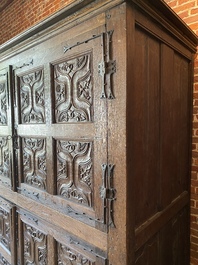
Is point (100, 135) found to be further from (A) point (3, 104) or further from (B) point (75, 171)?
(A) point (3, 104)

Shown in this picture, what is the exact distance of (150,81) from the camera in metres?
1.21

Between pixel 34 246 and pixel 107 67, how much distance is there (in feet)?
5.03

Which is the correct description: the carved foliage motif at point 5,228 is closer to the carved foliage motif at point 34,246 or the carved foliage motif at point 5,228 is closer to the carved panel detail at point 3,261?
the carved panel detail at point 3,261

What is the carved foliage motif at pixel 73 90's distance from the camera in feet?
3.79

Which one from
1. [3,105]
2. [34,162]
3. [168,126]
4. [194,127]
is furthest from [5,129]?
[194,127]

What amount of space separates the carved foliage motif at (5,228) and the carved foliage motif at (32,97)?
3.42 feet

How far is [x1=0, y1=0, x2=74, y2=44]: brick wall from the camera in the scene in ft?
9.78

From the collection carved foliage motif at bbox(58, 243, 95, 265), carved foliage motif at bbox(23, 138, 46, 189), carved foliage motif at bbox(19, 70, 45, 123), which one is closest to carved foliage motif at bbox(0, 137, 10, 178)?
carved foliage motif at bbox(23, 138, 46, 189)

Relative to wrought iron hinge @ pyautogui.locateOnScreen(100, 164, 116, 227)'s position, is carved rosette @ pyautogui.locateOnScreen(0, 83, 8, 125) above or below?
above

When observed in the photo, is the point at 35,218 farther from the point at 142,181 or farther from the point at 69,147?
the point at 142,181

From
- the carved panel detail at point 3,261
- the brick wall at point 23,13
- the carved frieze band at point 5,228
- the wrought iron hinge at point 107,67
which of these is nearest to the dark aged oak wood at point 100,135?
the wrought iron hinge at point 107,67

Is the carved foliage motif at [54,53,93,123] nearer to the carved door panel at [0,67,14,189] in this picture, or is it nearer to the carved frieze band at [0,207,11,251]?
the carved door panel at [0,67,14,189]

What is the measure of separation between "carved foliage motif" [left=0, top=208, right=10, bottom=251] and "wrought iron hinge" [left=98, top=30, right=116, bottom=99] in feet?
5.43

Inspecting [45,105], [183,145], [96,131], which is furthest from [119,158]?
[183,145]
